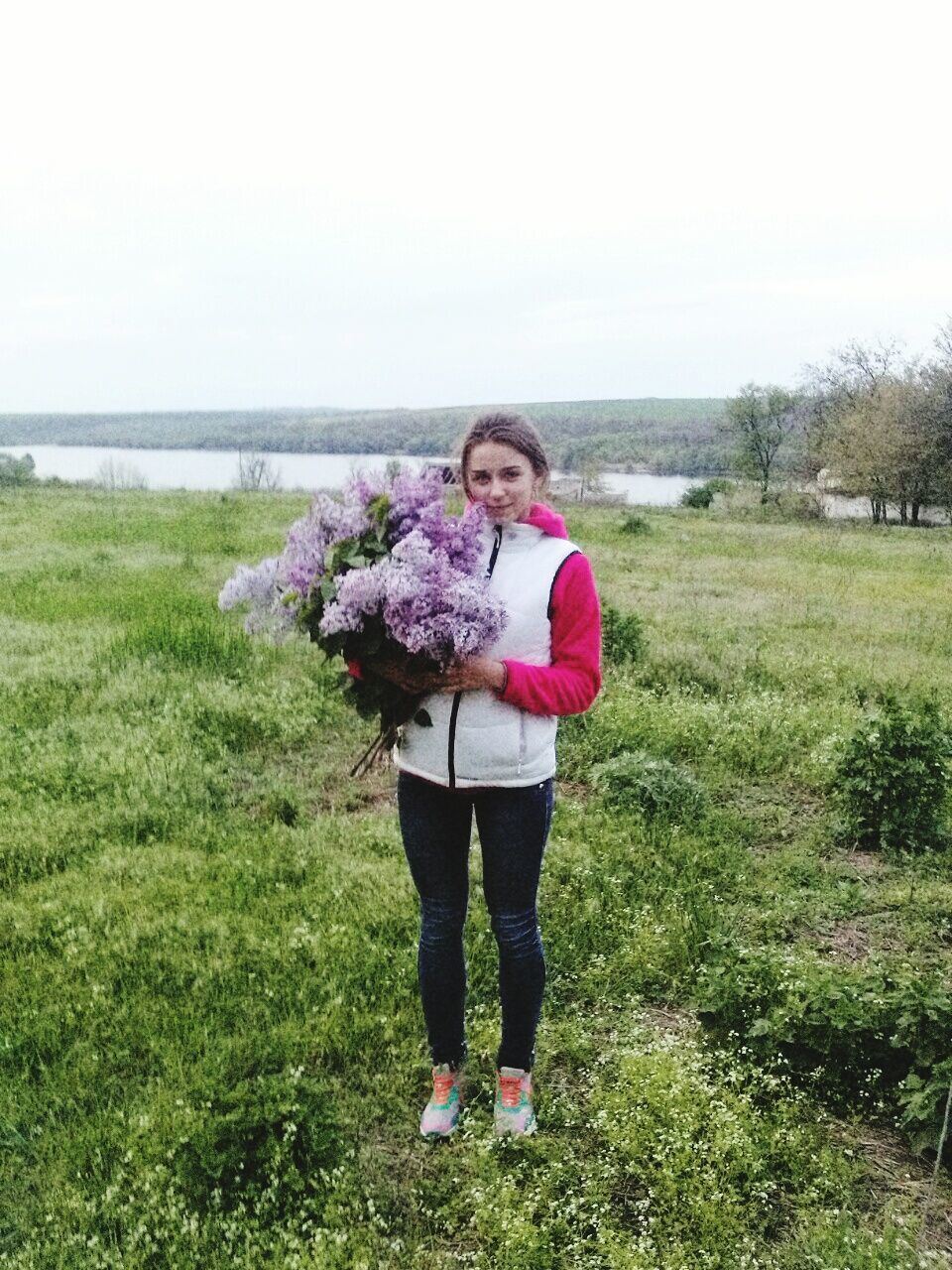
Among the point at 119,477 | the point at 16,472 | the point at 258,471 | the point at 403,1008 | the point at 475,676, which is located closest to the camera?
the point at 475,676

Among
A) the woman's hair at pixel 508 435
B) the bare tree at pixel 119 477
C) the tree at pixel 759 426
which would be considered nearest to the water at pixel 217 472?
the bare tree at pixel 119 477

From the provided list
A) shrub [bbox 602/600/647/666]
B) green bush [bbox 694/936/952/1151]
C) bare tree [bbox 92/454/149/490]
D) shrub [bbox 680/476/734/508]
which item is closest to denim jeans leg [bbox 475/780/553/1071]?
green bush [bbox 694/936/952/1151]

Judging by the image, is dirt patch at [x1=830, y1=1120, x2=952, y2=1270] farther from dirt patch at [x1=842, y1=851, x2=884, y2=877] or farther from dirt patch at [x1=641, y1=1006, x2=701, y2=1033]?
dirt patch at [x1=842, y1=851, x2=884, y2=877]

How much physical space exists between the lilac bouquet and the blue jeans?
39 centimetres

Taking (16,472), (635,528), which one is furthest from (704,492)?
(16,472)

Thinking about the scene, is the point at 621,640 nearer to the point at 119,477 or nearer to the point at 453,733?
the point at 453,733

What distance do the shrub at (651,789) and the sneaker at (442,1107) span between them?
10.3 ft

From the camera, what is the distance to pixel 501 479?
10.5 feet

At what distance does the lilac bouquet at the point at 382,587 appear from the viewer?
110 inches

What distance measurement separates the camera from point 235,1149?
3467mm

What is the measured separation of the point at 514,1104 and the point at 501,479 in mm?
2520

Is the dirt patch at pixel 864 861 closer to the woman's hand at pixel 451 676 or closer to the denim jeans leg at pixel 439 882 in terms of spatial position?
the denim jeans leg at pixel 439 882

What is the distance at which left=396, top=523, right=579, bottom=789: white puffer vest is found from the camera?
3.12 meters

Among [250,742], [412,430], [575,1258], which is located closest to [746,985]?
[575,1258]
